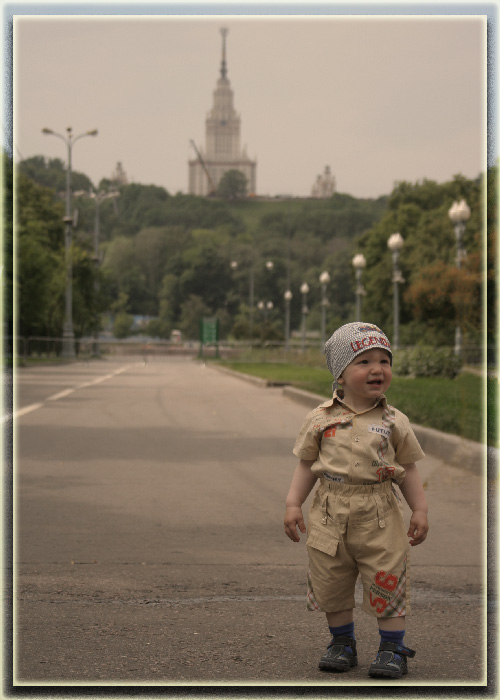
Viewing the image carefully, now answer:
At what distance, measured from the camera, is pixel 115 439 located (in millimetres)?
13812

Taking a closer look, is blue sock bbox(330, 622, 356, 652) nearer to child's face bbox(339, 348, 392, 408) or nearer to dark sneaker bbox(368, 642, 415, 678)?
dark sneaker bbox(368, 642, 415, 678)

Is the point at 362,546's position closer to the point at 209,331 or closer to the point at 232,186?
the point at 209,331

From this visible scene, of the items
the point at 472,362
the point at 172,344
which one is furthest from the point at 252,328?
the point at 472,362

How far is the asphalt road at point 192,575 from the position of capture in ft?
13.5

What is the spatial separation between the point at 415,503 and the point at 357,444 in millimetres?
329

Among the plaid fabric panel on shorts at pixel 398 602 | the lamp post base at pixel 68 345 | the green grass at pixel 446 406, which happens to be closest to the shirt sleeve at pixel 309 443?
the plaid fabric panel on shorts at pixel 398 602

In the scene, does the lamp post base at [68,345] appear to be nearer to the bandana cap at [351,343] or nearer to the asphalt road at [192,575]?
the asphalt road at [192,575]

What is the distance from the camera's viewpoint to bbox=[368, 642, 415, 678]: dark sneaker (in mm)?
3980

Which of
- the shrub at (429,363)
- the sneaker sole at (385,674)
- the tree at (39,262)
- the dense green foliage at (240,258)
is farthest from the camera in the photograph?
the dense green foliage at (240,258)

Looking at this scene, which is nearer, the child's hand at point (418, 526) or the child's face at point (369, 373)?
the child's face at point (369, 373)

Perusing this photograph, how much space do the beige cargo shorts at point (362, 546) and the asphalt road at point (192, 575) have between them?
269 millimetres

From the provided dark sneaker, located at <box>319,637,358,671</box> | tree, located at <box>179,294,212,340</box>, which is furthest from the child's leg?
tree, located at <box>179,294,212,340</box>

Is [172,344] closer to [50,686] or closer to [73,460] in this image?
[73,460]

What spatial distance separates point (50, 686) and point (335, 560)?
1.12 m
